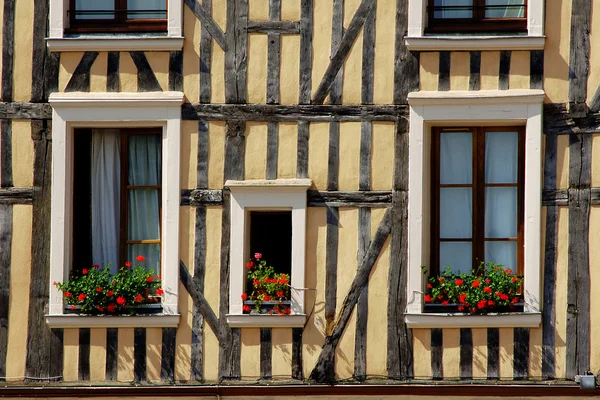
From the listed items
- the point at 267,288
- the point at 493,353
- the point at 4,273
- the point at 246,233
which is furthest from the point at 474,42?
the point at 4,273

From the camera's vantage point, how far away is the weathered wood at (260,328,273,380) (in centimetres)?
1220

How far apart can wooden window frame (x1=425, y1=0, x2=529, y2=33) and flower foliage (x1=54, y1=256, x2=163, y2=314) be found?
11.7 ft

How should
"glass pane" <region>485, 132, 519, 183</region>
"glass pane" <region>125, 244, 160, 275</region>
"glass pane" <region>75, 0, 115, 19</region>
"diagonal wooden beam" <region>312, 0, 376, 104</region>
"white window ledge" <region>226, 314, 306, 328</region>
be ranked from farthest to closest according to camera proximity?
"glass pane" <region>75, 0, 115, 19</region> < "glass pane" <region>125, 244, 160, 275</region> < "glass pane" <region>485, 132, 519, 183</region> < "diagonal wooden beam" <region>312, 0, 376, 104</region> < "white window ledge" <region>226, 314, 306, 328</region>

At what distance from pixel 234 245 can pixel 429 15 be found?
2.87m

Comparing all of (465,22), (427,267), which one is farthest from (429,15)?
(427,267)

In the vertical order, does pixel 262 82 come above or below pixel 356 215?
above

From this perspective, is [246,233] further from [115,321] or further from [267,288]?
[115,321]

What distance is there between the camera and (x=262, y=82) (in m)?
12.4

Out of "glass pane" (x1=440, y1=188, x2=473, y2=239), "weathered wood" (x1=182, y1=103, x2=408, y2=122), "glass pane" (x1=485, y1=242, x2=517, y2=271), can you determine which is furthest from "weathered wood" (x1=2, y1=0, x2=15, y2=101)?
"glass pane" (x1=485, y1=242, x2=517, y2=271)

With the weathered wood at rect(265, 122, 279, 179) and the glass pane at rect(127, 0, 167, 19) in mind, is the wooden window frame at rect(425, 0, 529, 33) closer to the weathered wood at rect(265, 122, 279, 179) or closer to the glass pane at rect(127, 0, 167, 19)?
the weathered wood at rect(265, 122, 279, 179)

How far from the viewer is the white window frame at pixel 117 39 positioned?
12383mm

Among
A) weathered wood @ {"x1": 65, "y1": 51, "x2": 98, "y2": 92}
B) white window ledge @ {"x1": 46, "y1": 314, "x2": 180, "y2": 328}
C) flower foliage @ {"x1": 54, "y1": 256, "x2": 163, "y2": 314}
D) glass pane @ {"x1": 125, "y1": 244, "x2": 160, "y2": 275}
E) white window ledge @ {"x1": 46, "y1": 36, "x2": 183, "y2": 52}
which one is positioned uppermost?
white window ledge @ {"x1": 46, "y1": 36, "x2": 183, "y2": 52}

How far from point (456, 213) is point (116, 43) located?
360 centimetres

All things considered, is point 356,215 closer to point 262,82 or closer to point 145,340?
point 262,82
